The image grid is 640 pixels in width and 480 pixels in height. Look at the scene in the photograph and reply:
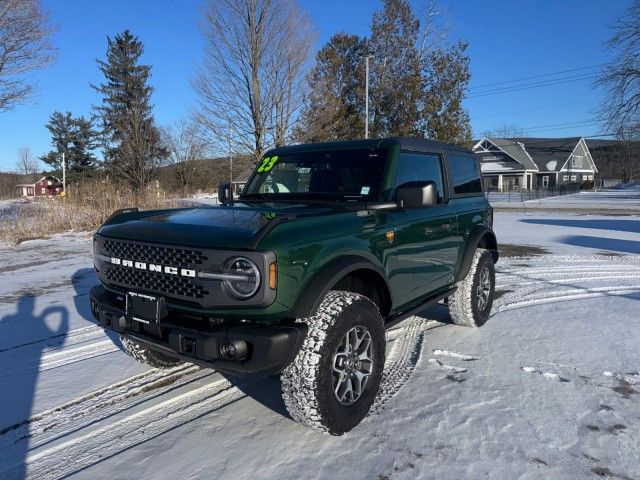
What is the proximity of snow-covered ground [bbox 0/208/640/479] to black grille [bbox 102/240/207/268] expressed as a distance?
1105mm

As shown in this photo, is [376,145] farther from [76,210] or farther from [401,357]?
[76,210]

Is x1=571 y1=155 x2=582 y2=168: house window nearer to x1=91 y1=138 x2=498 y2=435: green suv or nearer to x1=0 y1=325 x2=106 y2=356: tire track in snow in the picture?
x1=91 y1=138 x2=498 y2=435: green suv

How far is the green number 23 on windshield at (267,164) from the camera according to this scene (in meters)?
4.57

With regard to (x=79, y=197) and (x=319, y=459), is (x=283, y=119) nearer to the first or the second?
(x=79, y=197)

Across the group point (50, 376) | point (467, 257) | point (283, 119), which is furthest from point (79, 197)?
point (467, 257)

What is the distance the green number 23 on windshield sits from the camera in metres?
4.57

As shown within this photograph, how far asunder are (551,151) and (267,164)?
64.5 m

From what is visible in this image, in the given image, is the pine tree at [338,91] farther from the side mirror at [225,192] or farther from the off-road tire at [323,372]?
the off-road tire at [323,372]

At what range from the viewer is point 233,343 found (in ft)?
8.44

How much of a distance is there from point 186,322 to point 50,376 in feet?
6.21

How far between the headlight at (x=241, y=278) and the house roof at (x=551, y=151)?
6266 cm

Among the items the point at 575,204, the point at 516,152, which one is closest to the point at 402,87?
the point at 575,204

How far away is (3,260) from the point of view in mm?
10258

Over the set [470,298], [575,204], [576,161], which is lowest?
[470,298]
